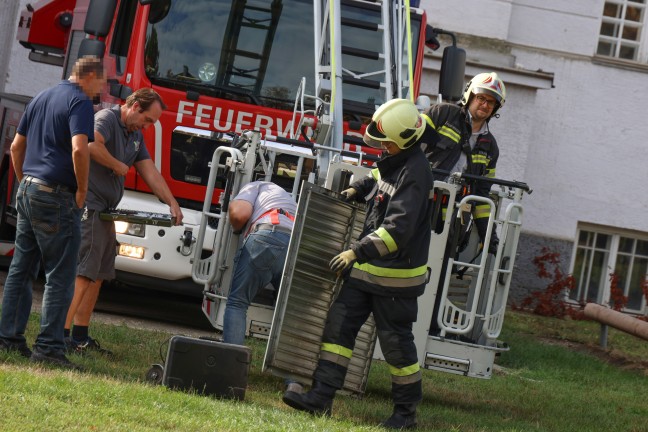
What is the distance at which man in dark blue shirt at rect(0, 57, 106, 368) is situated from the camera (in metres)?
7.48

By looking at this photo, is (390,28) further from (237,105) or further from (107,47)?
(107,47)

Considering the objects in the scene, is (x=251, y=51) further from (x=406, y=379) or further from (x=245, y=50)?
(x=406, y=379)

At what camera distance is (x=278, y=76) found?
1080cm

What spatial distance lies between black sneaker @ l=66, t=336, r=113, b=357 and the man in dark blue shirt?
602 millimetres

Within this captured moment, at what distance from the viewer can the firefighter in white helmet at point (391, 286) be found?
7234 mm

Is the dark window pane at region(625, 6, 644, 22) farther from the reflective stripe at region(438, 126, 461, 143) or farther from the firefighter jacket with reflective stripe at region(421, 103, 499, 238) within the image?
the reflective stripe at region(438, 126, 461, 143)

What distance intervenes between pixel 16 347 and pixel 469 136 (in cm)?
340

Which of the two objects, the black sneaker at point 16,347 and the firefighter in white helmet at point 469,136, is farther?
the firefighter in white helmet at point 469,136

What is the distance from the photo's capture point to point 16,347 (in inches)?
304

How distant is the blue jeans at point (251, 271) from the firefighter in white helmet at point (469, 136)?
1.40 meters

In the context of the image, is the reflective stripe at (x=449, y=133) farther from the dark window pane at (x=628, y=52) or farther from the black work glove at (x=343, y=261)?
the dark window pane at (x=628, y=52)

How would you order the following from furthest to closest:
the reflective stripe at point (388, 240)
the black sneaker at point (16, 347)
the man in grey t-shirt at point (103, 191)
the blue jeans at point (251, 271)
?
the man in grey t-shirt at point (103, 191), the blue jeans at point (251, 271), the black sneaker at point (16, 347), the reflective stripe at point (388, 240)

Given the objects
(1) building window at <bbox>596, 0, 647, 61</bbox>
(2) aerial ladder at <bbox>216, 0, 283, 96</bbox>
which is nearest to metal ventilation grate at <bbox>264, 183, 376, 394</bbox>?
(2) aerial ladder at <bbox>216, 0, 283, 96</bbox>

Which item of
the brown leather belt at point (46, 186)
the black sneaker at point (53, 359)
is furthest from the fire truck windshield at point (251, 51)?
the black sneaker at point (53, 359)
